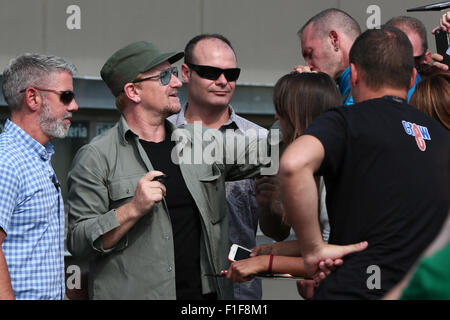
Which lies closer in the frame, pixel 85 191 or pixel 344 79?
pixel 85 191

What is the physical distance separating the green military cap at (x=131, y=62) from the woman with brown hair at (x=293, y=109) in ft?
2.59

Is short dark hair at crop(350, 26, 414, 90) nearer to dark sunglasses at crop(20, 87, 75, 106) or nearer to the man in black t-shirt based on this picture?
the man in black t-shirt

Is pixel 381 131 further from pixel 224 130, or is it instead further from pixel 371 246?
pixel 224 130

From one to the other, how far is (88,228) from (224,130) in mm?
1377

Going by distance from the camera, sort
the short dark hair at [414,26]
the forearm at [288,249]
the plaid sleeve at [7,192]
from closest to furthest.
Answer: the plaid sleeve at [7,192]
the forearm at [288,249]
the short dark hair at [414,26]

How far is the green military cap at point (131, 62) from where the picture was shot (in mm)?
3281


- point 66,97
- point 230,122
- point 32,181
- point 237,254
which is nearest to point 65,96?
point 66,97

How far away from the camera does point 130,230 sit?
9.99 feet

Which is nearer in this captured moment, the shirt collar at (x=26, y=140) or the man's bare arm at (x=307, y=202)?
the man's bare arm at (x=307, y=202)

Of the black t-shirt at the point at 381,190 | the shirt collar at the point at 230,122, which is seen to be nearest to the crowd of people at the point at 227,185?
the black t-shirt at the point at 381,190

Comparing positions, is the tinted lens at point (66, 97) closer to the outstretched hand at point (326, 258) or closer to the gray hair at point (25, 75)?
the gray hair at point (25, 75)

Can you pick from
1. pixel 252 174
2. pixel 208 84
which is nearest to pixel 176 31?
pixel 208 84

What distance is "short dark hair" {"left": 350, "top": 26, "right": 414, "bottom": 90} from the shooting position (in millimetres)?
2402

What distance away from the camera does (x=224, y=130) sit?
4.11 meters
